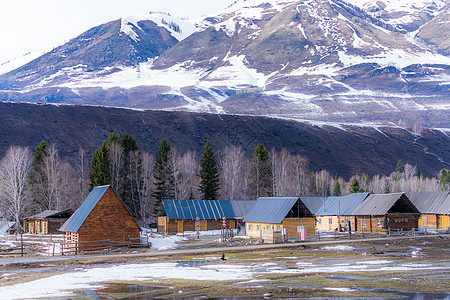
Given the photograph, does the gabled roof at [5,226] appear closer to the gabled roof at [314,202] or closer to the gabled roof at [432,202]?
the gabled roof at [314,202]

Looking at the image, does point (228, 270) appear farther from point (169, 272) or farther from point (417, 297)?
point (417, 297)

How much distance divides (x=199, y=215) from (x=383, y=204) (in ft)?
90.1

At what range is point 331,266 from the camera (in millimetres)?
39281

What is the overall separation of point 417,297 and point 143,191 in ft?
242

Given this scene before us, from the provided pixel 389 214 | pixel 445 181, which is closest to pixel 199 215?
pixel 389 214

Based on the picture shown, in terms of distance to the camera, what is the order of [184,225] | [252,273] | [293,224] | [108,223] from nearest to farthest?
[252,273] < [108,223] < [293,224] < [184,225]

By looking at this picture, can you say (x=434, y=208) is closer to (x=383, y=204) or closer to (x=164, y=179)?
(x=383, y=204)

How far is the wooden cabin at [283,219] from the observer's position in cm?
6656

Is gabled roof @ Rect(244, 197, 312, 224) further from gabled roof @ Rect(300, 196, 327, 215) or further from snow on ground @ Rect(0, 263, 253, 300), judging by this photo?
snow on ground @ Rect(0, 263, 253, 300)

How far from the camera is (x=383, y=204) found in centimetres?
7681

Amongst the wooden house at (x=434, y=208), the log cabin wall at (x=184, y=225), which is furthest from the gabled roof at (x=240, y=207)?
the wooden house at (x=434, y=208)

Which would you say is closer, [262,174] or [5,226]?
[5,226]

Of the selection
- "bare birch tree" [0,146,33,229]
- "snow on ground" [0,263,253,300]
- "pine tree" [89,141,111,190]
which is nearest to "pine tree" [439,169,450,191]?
"pine tree" [89,141,111,190]

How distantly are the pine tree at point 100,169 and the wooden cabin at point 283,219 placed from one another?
28306mm
